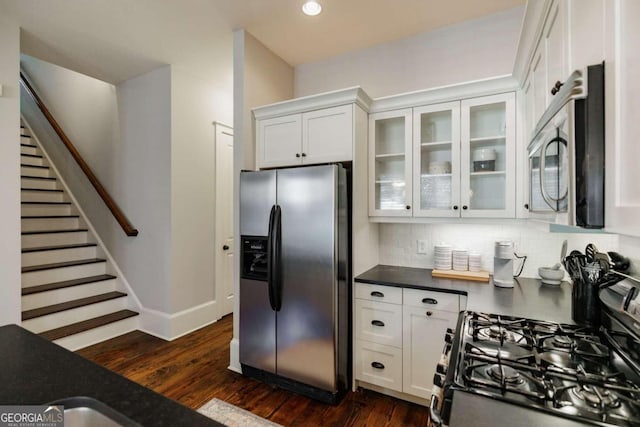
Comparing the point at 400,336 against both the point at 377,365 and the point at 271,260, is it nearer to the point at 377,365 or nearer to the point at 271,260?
the point at 377,365

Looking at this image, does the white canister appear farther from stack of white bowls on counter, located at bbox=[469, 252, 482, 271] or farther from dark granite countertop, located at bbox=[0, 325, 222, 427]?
dark granite countertop, located at bbox=[0, 325, 222, 427]

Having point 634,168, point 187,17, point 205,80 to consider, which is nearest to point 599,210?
point 634,168

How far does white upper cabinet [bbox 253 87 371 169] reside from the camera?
232 centimetres

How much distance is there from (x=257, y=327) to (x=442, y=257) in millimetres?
1572

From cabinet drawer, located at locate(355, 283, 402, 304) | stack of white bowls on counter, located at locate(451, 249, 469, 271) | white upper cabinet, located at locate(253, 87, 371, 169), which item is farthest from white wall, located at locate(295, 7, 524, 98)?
cabinet drawer, located at locate(355, 283, 402, 304)

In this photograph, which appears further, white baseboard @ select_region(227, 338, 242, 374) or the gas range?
white baseboard @ select_region(227, 338, 242, 374)

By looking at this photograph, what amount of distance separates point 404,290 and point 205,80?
3197 millimetres

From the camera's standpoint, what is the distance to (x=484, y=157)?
85.8 inches

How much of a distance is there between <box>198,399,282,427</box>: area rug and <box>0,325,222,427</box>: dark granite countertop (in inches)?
49.0

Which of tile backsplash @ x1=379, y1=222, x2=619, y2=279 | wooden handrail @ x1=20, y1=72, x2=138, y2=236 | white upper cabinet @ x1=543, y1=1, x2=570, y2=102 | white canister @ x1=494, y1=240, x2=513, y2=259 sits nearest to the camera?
white upper cabinet @ x1=543, y1=1, x2=570, y2=102

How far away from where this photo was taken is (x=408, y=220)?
2.40 m

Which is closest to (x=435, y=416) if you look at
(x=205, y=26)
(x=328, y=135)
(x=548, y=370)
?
(x=548, y=370)

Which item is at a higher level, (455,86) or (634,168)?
(455,86)

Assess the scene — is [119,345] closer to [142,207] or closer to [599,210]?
[142,207]
